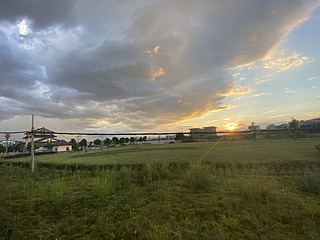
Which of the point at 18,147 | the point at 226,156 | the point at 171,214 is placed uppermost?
the point at 18,147

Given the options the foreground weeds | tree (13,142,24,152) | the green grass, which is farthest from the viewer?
tree (13,142,24,152)

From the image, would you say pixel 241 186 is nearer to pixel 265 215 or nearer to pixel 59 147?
pixel 265 215

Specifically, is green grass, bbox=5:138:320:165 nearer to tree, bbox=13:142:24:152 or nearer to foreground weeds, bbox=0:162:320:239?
foreground weeds, bbox=0:162:320:239

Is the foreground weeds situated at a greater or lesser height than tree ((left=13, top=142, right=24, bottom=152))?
lesser

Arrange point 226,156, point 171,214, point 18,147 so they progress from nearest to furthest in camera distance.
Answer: point 171,214, point 226,156, point 18,147

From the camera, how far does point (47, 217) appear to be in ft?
12.9

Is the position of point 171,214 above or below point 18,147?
below

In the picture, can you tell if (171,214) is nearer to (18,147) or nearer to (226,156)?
(226,156)

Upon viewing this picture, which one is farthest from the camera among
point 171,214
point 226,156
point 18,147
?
point 18,147

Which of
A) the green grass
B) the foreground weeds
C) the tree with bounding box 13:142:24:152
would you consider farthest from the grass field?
the tree with bounding box 13:142:24:152

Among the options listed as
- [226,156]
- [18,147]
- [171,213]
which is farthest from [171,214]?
[18,147]

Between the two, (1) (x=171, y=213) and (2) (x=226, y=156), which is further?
(2) (x=226, y=156)

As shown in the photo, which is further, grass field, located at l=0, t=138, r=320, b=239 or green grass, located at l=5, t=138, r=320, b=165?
green grass, located at l=5, t=138, r=320, b=165

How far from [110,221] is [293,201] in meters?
4.77
